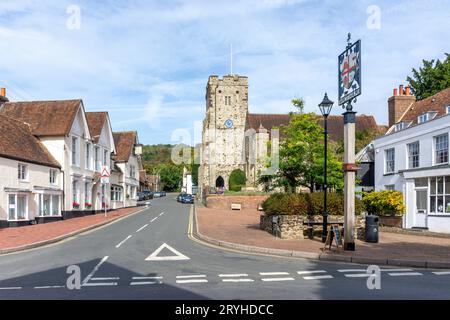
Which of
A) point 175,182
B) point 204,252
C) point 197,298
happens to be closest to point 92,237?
point 204,252

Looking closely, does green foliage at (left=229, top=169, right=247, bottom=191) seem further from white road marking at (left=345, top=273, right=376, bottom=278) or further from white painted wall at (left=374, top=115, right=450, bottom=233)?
white road marking at (left=345, top=273, right=376, bottom=278)

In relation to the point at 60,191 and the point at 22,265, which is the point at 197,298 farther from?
the point at 60,191

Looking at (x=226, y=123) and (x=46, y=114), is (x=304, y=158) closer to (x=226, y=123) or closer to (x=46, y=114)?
(x=46, y=114)

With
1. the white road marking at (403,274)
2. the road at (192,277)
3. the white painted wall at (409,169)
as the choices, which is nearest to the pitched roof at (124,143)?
the white painted wall at (409,169)

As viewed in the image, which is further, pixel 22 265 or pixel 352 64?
pixel 352 64

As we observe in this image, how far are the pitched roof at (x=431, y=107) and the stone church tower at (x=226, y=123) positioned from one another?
1942 inches

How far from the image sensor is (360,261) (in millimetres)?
13328

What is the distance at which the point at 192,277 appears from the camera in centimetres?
1081

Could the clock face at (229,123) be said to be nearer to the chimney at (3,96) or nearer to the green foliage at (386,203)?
the chimney at (3,96)

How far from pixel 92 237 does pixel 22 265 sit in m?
7.99

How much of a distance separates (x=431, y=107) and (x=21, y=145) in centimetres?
2708

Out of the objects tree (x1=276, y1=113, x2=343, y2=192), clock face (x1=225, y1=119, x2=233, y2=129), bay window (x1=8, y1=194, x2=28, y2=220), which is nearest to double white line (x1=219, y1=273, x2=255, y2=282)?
tree (x1=276, y1=113, x2=343, y2=192)

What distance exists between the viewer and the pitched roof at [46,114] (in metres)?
33.2
